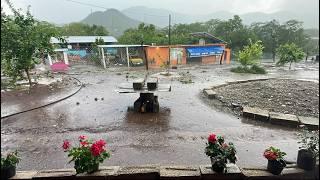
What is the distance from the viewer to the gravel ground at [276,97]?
368 inches

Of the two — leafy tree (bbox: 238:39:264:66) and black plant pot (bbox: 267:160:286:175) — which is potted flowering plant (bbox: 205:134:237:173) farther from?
leafy tree (bbox: 238:39:264:66)

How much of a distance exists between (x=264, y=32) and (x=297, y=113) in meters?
40.5

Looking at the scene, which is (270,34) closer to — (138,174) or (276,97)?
(276,97)

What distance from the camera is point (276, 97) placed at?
10.9 meters

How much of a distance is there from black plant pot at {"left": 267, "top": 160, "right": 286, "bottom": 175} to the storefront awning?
81.0ft

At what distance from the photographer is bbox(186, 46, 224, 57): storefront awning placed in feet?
93.3

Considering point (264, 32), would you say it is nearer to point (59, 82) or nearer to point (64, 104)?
point (59, 82)

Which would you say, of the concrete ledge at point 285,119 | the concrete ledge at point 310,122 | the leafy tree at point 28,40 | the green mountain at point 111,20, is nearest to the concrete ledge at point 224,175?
the concrete ledge at point 285,119

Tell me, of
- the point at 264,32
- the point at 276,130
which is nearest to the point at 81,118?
the point at 276,130

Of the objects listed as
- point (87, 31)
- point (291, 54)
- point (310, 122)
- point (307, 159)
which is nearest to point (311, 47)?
point (291, 54)

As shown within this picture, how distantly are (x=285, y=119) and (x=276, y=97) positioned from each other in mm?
3208

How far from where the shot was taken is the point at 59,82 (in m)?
15.3

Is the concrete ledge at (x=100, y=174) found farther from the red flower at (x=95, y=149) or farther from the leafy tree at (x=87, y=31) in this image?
the leafy tree at (x=87, y=31)

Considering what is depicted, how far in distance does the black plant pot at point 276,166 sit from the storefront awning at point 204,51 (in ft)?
81.0
